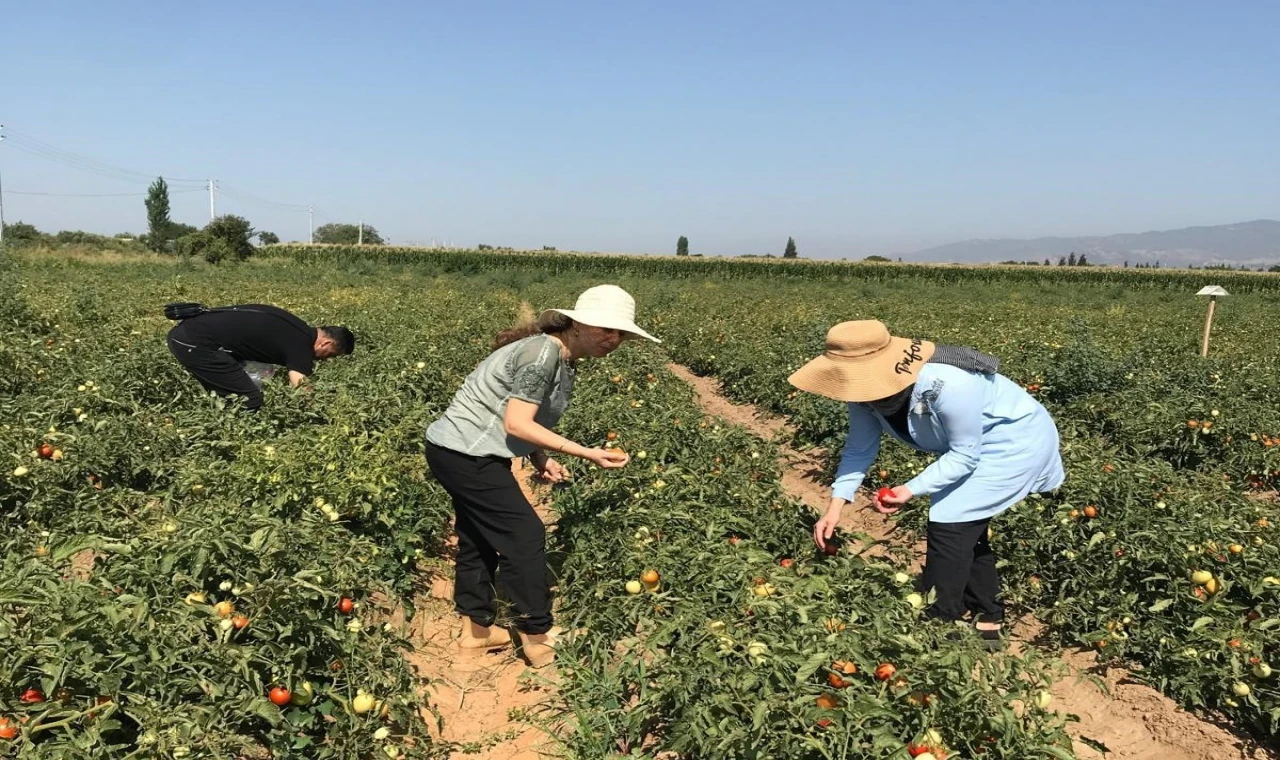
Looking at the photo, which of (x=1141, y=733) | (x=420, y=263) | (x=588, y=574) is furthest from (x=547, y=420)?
(x=420, y=263)

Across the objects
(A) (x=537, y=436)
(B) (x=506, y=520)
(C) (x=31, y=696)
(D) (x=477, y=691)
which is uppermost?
(A) (x=537, y=436)

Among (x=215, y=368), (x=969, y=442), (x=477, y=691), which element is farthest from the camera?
(x=215, y=368)

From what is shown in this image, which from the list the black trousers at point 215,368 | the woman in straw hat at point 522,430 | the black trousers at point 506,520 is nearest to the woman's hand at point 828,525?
the woman in straw hat at point 522,430

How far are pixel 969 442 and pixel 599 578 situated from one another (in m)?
1.65

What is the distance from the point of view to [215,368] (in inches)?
175

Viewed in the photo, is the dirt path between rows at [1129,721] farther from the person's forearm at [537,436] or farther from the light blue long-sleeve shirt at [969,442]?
the person's forearm at [537,436]

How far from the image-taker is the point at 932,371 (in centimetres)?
266

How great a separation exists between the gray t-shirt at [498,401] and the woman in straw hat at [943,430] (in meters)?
0.90

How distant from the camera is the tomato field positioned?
6.50ft

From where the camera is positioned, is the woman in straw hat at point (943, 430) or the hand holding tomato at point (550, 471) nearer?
the woman in straw hat at point (943, 430)

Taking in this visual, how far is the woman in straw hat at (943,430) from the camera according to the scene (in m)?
2.63

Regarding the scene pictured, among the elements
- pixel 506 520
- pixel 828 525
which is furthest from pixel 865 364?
pixel 506 520

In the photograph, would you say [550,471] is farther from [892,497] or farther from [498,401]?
[892,497]

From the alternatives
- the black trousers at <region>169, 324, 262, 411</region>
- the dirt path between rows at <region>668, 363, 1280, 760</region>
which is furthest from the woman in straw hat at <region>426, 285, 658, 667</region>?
the black trousers at <region>169, 324, 262, 411</region>
